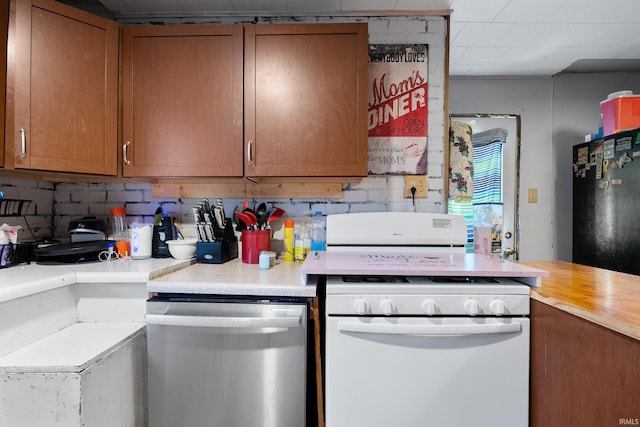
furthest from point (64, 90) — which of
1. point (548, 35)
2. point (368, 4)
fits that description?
point (548, 35)

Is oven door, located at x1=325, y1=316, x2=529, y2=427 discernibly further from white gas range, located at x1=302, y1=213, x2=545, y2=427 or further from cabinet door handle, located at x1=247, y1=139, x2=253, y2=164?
cabinet door handle, located at x1=247, y1=139, x2=253, y2=164

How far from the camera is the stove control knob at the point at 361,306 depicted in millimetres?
1127

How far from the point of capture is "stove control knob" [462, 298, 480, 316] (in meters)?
1.12

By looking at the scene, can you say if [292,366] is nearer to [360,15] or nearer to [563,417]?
[563,417]

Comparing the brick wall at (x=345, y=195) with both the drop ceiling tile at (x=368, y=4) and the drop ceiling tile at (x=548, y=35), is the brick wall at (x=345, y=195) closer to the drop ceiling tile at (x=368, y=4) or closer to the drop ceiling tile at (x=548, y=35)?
the drop ceiling tile at (x=368, y=4)

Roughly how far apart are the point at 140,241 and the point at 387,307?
129 cm

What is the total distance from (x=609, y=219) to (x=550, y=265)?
3.27ft

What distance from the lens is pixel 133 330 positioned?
1.24 metres

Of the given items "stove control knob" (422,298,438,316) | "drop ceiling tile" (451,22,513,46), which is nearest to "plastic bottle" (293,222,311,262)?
"stove control knob" (422,298,438,316)

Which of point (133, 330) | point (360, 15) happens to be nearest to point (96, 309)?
point (133, 330)

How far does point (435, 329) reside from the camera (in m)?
1.10

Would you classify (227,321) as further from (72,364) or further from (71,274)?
(71,274)

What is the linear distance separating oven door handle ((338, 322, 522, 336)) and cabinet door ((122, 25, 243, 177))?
959 mm

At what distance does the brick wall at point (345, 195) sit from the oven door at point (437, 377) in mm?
882
